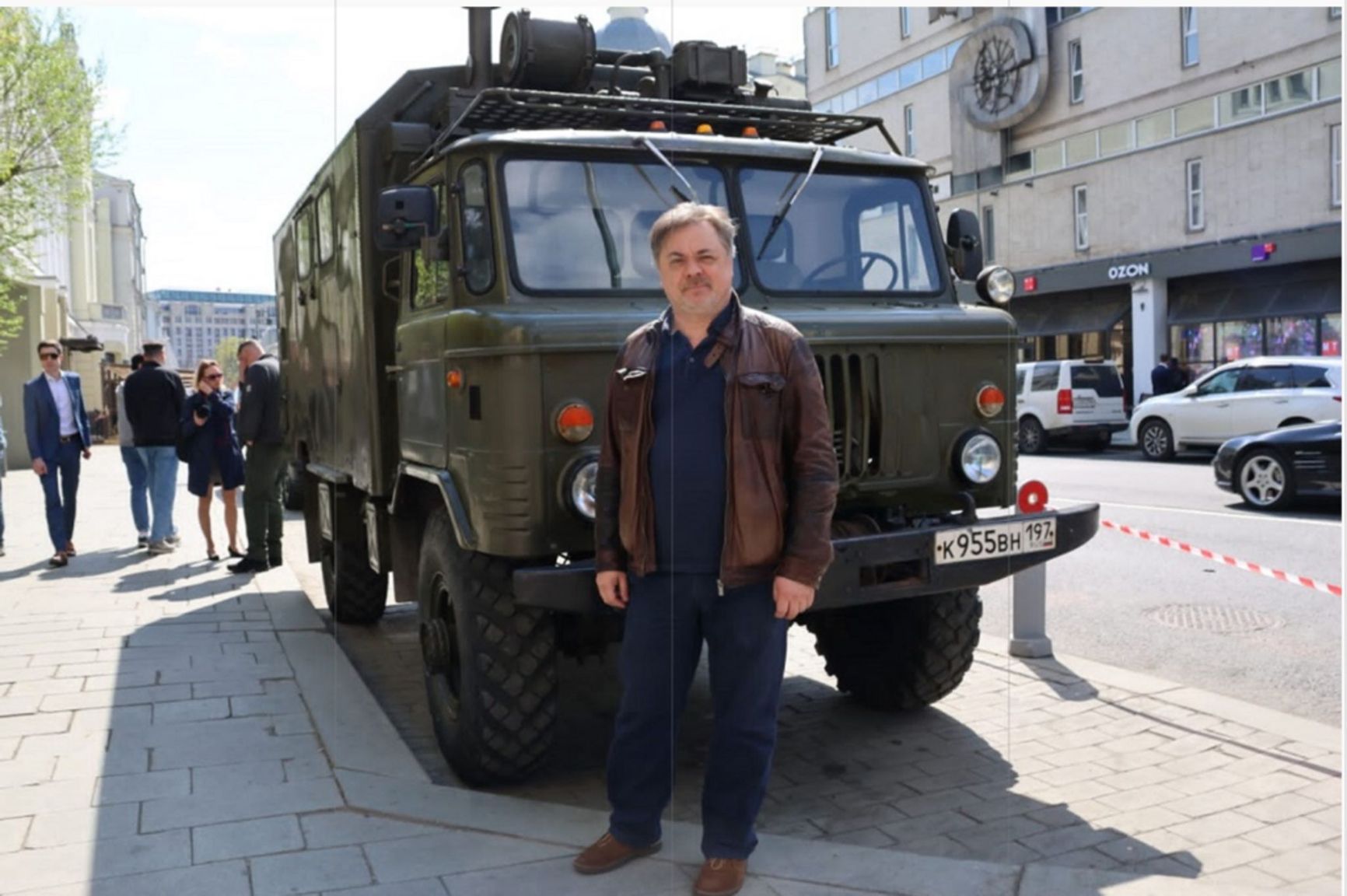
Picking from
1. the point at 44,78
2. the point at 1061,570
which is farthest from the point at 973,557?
the point at 44,78

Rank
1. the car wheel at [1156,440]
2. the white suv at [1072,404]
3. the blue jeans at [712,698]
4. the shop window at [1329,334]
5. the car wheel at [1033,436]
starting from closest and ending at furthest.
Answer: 1. the blue jeans at [712,698]
2. the car wheel at [1156,440]
3. the shop window at [1329,334]
4. the white suv at [1072,404]
5. the car wheel at [1033,436]

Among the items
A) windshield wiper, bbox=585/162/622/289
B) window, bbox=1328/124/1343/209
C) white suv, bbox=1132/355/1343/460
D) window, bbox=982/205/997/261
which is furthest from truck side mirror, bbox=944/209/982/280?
window, bbox=982/205/997/261

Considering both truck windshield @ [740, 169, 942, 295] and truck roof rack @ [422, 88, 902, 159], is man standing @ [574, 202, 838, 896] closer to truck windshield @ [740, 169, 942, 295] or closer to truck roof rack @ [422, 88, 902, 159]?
truck windshield @ [740, 169, 942, 295]

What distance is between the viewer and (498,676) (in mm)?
4395

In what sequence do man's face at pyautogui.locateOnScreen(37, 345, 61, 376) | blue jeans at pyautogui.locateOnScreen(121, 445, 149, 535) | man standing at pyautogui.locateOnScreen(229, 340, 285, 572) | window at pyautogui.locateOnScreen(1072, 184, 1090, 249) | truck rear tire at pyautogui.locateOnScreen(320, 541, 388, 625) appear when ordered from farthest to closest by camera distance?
window at pyautogui.locateOnScreen(1072, 184, 1090, 249)
blue jeans at pyautogui.locateOnScreen(121, 445, 149, 535)
man's face at pyautogui.locateOnScreen(37, 345, 61, 376)
man standing at pyautogui.locateOnScreen(229, 340, 285, 572)
truck rear tire at pyautogui.locateOnScreen(320, 541, 388, 625)

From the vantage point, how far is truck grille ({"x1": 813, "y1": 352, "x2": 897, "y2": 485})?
14.6 feet

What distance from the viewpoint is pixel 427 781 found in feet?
14.7

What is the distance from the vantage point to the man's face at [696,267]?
3.51 meters

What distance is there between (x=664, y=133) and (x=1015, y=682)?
3.21 meters

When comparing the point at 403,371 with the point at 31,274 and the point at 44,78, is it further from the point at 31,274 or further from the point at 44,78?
the point at 31,274

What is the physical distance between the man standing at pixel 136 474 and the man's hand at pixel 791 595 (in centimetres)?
867

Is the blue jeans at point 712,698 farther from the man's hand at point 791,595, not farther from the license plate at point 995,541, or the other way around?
the license plate at point 995,541

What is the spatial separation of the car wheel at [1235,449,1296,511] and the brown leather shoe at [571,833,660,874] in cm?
1020

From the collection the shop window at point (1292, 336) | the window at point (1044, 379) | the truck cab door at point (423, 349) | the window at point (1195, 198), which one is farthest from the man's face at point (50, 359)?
the window at point (1195, 198)
